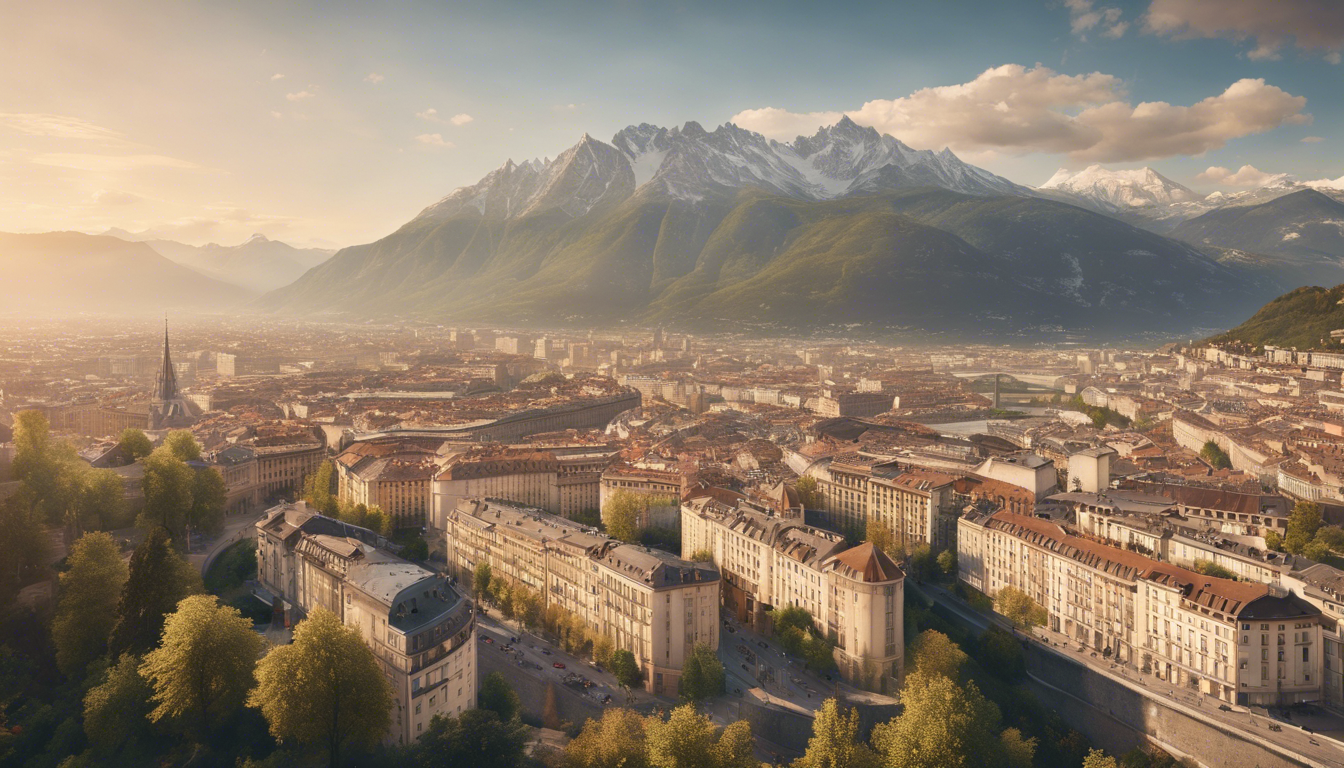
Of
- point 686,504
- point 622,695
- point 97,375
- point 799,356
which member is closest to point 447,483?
point 686,504

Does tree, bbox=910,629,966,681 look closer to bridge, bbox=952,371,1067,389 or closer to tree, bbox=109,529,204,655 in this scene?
tree, bbox=109,529,204,655

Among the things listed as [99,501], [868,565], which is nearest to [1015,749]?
[868,565]

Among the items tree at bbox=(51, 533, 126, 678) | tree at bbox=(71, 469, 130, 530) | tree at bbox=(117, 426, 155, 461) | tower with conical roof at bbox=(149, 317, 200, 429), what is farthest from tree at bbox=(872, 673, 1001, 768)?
tower with conical roof at bbox=(149, 317, 200, 429)

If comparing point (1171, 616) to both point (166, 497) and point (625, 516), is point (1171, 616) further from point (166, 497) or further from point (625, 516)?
point (166, 497)

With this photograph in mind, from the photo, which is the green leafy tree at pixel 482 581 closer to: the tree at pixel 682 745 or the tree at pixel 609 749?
the tree at pixel 609 749

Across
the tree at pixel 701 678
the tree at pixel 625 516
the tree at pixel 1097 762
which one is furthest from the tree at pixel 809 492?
the tree at pixel 1097 762
